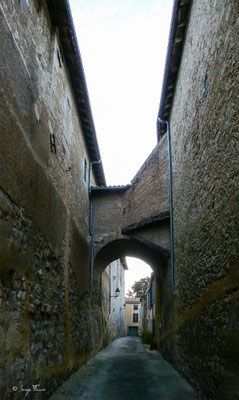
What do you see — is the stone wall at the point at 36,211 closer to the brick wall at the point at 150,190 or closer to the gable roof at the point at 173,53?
the brick wall at the point at 150,190

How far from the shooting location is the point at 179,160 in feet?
24.9

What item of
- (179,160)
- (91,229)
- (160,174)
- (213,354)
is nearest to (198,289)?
(213,354)

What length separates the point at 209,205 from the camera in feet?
16.1

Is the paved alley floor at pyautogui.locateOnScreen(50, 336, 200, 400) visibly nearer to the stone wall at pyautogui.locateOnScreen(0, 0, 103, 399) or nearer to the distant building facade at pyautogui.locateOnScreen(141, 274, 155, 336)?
the stone wall at pyautogui.locateOnScreen(0, 0, 103, 399)

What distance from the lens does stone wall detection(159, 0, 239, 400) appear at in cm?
387

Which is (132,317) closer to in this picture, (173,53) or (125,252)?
(125,252)

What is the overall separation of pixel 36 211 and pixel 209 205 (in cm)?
254

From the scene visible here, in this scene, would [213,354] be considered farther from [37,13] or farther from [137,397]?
[37,13]

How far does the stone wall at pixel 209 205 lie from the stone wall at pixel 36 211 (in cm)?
235

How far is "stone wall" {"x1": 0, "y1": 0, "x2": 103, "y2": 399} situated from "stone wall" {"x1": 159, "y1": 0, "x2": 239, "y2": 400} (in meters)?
2.35

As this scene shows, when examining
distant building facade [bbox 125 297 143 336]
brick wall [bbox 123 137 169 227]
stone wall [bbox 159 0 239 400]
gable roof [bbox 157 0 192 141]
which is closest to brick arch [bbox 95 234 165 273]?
brick wall [bbox 123 137 169 227]

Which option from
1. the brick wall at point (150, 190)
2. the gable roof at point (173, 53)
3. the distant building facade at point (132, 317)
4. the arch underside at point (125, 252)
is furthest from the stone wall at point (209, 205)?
the distant building facade at point (132, 317)

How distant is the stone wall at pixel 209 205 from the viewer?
3.87 m

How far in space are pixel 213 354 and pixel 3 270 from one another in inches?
116
